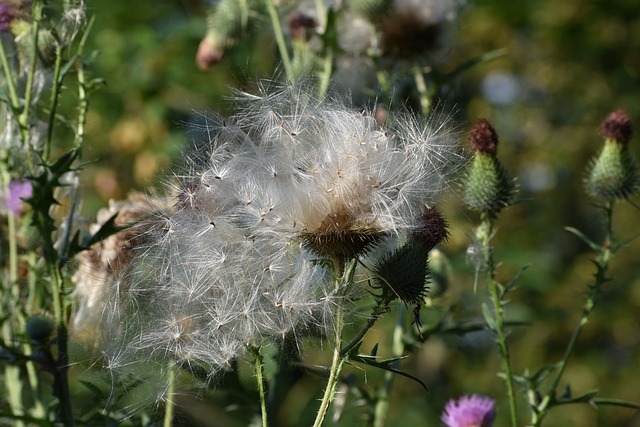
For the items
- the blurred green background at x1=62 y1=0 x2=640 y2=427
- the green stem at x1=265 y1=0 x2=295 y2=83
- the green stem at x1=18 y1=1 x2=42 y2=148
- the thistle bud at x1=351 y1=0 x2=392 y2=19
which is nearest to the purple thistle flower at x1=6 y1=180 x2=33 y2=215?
the green stem at x1=18 y1=1 x2=42 y2=148

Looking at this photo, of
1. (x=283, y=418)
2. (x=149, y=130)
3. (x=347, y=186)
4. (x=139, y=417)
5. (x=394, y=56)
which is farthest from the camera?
(x=283, y=418)

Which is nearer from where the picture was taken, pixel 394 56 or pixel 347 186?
pixel 347 186

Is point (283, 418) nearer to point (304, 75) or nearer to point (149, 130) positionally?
point (149, 130)

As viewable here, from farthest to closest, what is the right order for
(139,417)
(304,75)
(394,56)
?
(394,56)
(139,417)
(304,75)

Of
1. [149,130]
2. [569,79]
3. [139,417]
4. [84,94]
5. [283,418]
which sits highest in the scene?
Result: [569,79]

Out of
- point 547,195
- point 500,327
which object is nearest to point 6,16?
point 500,327

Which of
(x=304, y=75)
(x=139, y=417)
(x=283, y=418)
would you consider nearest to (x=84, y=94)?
(x=304, y=75)

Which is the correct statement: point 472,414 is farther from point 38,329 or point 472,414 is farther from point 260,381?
point 38,329

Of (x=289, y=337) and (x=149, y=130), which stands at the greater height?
(x=149, y=130)
